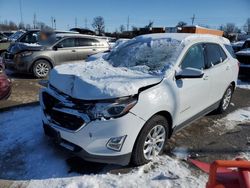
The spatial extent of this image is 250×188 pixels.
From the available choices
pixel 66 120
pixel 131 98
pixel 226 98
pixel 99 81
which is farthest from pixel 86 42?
pixel 131 98

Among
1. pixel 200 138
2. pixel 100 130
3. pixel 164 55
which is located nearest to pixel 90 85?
pixel 100 130

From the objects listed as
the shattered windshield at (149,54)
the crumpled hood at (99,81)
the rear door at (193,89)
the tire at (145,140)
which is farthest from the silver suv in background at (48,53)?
the tire at (145,140)

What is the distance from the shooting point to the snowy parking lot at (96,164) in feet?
11.5

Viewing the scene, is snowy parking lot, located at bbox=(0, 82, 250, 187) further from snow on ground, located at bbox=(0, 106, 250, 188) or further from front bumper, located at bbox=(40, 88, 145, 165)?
front bumper, located at bbox=(40, 88, 145, 165)

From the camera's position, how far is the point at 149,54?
→ 4648mm

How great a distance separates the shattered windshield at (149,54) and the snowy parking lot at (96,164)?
1328 mm

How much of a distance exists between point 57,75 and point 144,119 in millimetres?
1363

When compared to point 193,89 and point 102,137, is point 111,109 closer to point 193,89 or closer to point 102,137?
point 102,137

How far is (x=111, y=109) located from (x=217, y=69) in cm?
268

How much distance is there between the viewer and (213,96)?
526 cm

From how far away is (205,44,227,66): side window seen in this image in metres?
5.07

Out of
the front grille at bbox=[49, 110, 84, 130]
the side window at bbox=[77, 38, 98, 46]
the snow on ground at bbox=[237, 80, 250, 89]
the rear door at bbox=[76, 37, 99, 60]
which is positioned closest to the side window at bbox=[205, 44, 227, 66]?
the front grille at bbox=[49, 110, 84, 130]

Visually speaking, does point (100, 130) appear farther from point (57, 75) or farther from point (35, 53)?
point (35, 53)

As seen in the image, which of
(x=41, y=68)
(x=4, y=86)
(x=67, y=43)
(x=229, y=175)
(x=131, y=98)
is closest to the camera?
(x=229, y=175)
